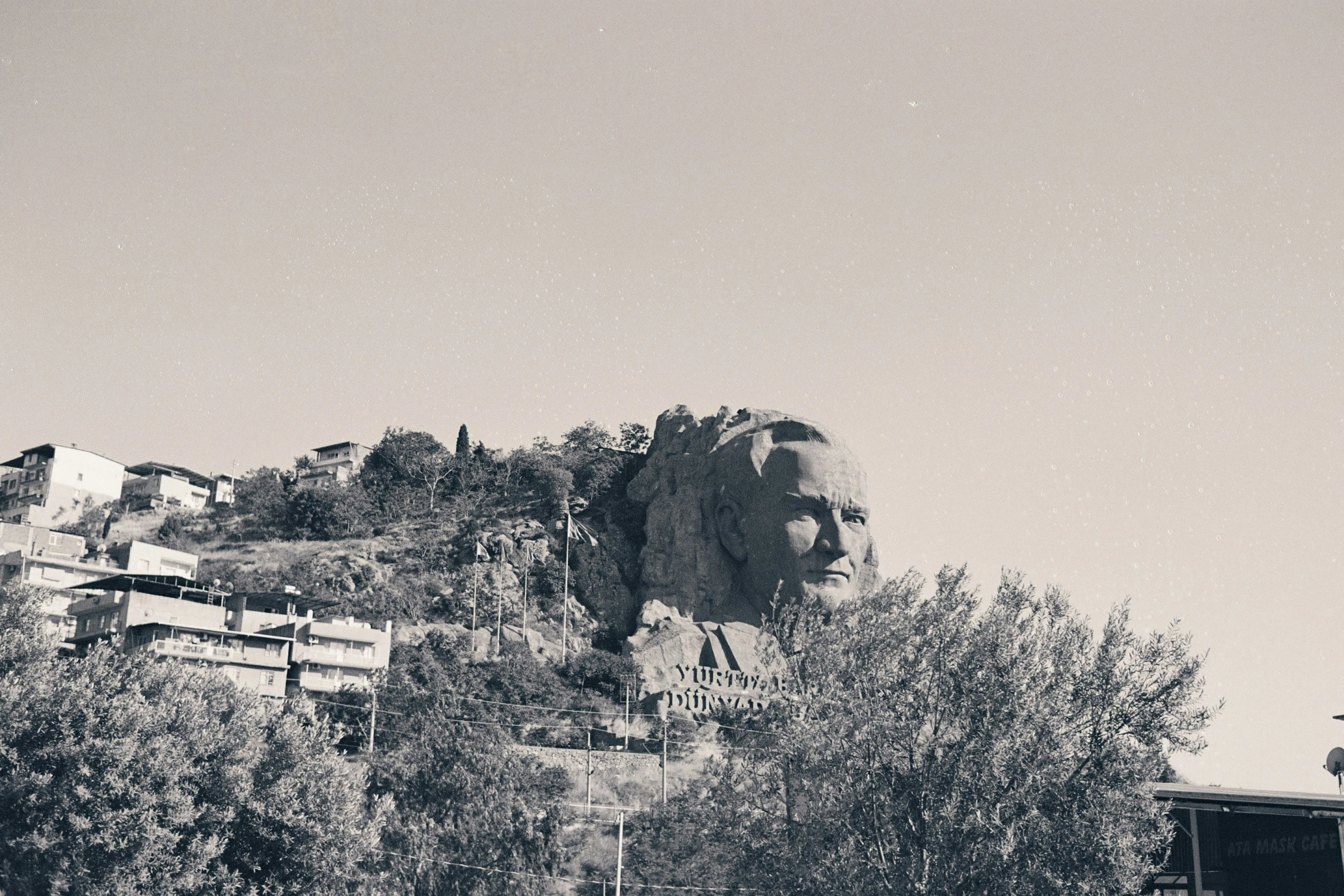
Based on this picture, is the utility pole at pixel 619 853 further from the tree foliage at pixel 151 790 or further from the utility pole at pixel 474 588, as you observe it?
the utility pole at pixel 474 588

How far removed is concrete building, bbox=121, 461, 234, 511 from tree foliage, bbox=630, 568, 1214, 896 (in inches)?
2955

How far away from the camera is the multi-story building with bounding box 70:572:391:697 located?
56031 millimetres

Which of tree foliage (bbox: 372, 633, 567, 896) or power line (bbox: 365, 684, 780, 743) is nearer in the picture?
tree foliage (bbox: 372, 633, 567, 896)

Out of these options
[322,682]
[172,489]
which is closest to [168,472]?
[172,489]

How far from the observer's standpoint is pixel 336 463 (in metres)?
104

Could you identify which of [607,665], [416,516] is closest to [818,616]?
[607,665]

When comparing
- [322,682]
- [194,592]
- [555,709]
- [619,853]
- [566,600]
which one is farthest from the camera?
[566,600]

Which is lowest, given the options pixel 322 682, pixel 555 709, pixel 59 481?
pixel 555 709

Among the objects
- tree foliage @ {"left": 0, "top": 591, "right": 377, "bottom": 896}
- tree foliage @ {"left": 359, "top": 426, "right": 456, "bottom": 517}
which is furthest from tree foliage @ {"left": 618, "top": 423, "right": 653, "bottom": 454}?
tree foliage @ {"left": 0, "top": 591, "right": 377, "bottom": 896}

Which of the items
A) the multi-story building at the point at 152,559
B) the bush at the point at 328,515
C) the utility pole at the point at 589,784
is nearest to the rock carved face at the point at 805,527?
the utility pole at the point at 589,784

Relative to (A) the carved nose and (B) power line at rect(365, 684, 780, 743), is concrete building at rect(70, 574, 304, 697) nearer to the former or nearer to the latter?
(B) power line at rect(365, 684, 780, 743)

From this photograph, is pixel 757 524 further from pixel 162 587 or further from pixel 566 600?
pixel 162 587

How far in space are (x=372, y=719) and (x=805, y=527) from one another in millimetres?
23720

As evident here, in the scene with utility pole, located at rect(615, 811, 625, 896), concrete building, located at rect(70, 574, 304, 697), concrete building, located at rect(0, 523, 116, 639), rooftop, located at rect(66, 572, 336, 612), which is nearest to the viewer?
utility pole, located at rect(615, 811, 625, 896)
